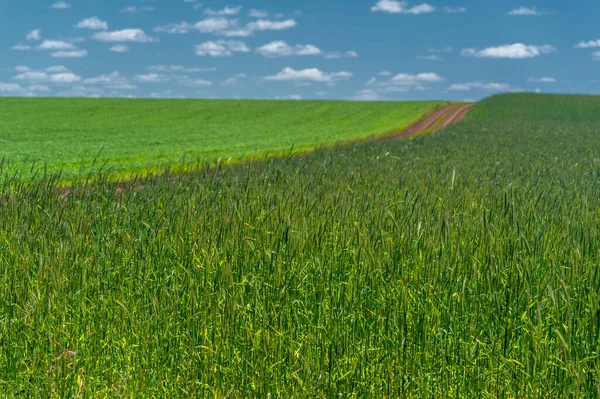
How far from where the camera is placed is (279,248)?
4902mm

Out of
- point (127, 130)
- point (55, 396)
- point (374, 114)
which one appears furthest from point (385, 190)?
point (374, 114)

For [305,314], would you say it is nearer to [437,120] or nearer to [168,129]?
[168,129]

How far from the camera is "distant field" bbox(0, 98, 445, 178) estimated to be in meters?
23.7

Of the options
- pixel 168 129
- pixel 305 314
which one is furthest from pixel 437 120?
pixel 305 314

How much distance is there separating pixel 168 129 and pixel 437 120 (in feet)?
83.9

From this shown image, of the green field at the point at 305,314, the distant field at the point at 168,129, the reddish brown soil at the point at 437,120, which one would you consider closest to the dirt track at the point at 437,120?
the reddish brown soil at the point at 437,120

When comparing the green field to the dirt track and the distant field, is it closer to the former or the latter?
the distant field

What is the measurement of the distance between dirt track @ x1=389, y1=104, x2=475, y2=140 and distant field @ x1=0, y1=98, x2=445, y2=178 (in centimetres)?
109

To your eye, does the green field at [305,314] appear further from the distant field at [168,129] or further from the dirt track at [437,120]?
the dirt track at [437,120]

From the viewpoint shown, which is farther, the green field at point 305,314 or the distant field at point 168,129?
the distant field at point 168,129

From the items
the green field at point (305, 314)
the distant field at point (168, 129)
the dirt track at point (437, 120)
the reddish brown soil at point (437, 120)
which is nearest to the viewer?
the green field at point (305, 314)

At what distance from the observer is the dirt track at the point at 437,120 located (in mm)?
44219

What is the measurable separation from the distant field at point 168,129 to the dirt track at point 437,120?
1.09m

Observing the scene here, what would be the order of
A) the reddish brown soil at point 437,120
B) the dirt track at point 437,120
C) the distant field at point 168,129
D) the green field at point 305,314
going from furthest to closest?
the dirt track at point 437,120 < the reddish brown soil at point 437,120 < the distant field at point 168,129 < the green field at point 305,314
